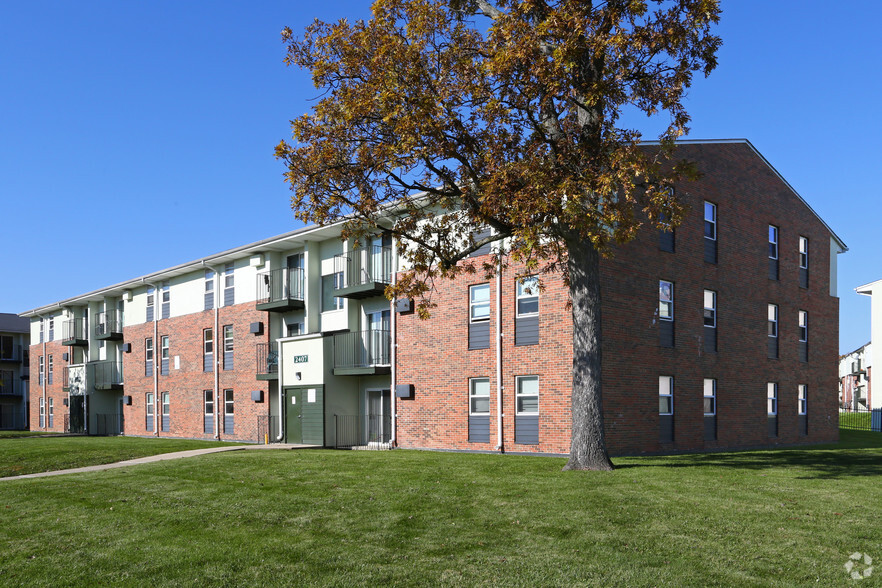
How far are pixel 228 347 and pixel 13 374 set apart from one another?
37.9 m

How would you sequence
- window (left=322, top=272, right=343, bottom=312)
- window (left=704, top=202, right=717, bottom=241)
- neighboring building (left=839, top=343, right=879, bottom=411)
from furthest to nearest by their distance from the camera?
neighboring building (left=839, top=343, right=879, bottom=411) → window (left=322, top=272, right=343, bottom=312) → window (left=704, top=202, right=717, bottom=241)

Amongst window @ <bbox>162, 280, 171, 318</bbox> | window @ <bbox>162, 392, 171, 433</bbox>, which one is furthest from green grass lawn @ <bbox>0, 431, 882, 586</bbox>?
window @ <bbox>162, 280, 171, 318</bbox>

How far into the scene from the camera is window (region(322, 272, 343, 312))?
3044 cm

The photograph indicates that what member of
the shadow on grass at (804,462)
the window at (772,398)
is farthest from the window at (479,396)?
the window at (772,398)

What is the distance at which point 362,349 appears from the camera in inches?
1110

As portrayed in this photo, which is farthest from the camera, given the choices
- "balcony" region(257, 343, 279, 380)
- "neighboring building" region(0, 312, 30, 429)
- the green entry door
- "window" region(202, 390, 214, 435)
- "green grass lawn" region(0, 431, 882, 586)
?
"neighboring building" region(0, 312, 30, 429)

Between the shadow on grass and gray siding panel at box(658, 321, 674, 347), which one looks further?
gray siding panel at box(658, 321, 674, 347)

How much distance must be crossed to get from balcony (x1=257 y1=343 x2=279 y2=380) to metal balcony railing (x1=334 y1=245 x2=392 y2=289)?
542 centimetres

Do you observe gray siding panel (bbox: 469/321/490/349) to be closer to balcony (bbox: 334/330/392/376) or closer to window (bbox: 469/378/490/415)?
window (bbox: 469/378/490/415)

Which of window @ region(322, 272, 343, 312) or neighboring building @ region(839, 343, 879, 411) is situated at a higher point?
window @ region(322, 272, 343, 312)

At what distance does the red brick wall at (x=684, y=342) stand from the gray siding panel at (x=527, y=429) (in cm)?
22

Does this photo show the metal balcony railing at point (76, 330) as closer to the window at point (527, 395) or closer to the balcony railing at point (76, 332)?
the balcony railing at point (76, 332)

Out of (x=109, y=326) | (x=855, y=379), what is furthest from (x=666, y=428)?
(x=855, y=379)

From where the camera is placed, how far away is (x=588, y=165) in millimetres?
15352
